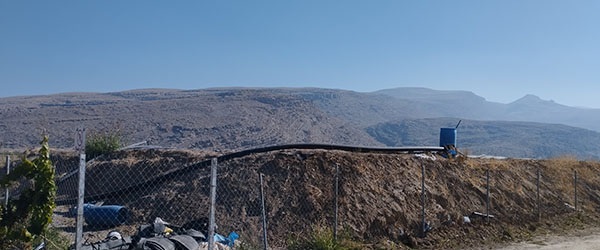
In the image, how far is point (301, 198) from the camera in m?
14.0

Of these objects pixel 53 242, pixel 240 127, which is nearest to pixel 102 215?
pixel 53 242

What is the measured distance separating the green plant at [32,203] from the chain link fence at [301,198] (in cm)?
317

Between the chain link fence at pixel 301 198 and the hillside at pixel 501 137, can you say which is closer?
the chain link fence at pixel 301 198

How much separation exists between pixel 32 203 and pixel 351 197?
857cm

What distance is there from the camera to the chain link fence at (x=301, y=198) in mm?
13016

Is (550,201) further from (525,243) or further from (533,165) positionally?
(525,243)

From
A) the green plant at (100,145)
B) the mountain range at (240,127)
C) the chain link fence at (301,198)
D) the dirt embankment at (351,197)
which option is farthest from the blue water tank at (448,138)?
the mountain range at (240,127)

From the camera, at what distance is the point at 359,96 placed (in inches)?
5448

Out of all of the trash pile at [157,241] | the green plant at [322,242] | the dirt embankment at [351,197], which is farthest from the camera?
the dirt embankment at [351,197]

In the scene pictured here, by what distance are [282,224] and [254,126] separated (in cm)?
5170

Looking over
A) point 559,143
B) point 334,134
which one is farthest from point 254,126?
point 559,143

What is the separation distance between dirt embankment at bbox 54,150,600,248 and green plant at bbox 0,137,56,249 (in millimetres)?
5893

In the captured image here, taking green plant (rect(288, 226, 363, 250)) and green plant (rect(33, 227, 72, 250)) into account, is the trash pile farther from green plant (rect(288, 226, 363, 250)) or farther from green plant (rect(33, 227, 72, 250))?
green plant (rect(288, 226, 363, 250))

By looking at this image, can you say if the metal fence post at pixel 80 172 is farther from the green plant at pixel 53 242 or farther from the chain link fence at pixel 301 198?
the chain link fence at pixel 301 198
